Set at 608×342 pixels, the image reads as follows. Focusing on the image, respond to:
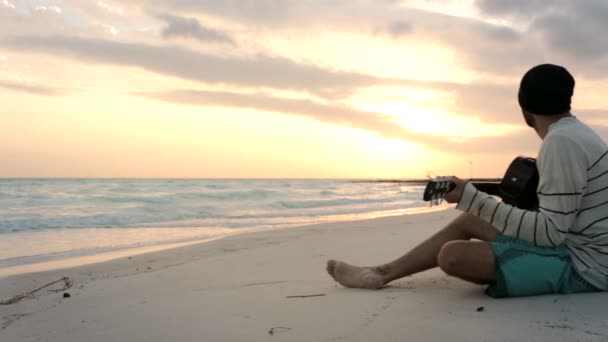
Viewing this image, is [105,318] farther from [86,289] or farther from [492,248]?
[492,248]

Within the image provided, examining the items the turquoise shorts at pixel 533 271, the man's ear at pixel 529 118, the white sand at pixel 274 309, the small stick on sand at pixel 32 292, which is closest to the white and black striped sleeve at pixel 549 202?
the turquoise shorts at pixel 533 271

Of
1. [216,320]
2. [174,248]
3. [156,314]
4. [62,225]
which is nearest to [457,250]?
[216,320]

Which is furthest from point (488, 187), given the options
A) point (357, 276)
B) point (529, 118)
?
point (357, 276)

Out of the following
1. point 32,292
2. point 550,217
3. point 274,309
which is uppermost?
point 550,217

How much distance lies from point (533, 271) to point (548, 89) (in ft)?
3.15

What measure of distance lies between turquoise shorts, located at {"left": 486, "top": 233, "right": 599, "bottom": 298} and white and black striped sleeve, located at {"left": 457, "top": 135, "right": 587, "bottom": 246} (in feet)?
0.54

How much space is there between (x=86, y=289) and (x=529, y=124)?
3.80 metres

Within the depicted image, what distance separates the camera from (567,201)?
2.41 m

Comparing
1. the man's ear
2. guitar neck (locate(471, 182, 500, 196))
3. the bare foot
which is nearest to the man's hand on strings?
guitar neck (locate(471, 182, 500, 196))

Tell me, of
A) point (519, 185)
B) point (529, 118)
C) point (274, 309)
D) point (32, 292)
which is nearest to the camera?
point (529, 118)

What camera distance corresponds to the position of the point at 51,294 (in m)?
4.45

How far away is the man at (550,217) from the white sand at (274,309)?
0.14m

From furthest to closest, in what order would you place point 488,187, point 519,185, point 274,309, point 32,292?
point 32,292
point 274,309
point 488,187
point 519,185

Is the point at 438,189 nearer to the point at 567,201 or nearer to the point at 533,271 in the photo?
the point at 567,201
